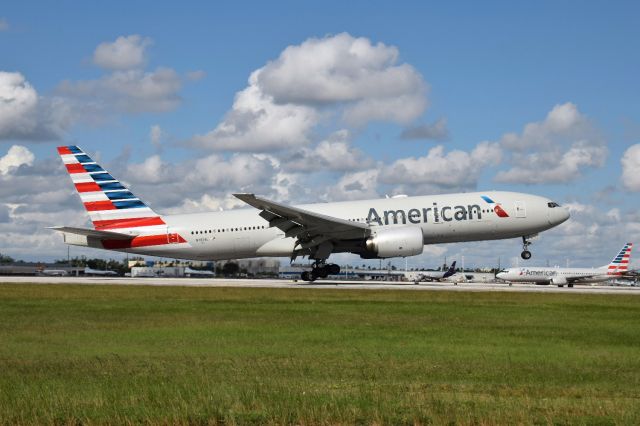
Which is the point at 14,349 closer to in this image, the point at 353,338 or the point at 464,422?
the point at 353,338

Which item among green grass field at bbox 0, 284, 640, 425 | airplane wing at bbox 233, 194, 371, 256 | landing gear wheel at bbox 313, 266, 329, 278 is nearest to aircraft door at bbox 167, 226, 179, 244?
airplane wing at bbox 233, 194, 371, 256

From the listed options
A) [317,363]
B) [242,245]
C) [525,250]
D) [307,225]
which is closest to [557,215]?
[525,250]

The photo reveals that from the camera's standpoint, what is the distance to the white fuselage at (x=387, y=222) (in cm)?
4581

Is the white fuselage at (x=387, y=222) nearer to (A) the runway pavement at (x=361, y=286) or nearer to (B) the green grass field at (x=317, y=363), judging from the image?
(A) the runway pavement at (x=361, y=286)

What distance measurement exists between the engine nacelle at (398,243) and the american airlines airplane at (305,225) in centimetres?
5

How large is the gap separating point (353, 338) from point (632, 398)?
26.9ft

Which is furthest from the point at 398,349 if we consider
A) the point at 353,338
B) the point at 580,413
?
the point at 580,413

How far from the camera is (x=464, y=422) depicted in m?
9.16

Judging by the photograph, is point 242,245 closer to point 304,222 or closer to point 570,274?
point 304,222

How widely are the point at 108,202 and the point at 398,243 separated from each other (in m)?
18.7

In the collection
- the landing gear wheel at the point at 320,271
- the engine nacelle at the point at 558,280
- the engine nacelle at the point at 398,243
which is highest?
the engine nacelle at the point at 398,243

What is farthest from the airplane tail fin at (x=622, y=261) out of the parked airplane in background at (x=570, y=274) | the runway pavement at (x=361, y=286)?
the runway pavement at (x=361, y=286)

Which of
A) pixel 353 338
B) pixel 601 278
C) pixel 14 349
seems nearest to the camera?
pixel 14 349

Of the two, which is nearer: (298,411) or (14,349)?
(298,411)
